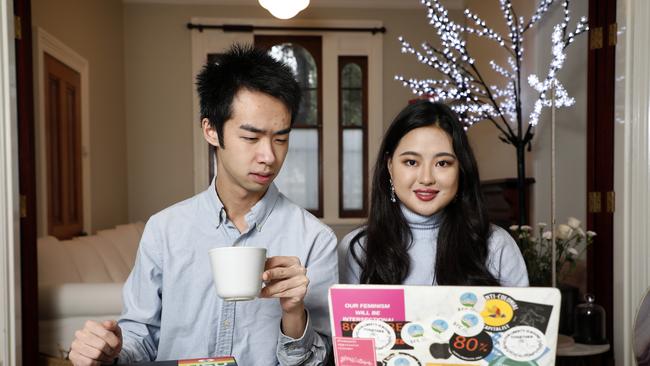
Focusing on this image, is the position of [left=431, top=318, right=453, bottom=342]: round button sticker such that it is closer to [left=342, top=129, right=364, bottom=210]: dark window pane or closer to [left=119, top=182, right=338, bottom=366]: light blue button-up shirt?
[left=119, top=182, right=338, bottom=366]: light blue button-up shirt

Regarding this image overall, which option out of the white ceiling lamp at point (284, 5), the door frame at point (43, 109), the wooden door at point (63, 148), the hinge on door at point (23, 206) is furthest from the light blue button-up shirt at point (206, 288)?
the white ceiling lamp at point (284, 5)

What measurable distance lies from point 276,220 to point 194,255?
204 millimetres

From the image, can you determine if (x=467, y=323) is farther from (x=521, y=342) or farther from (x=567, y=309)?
(x=567, y=309)

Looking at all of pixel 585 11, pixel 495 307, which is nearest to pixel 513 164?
pixel 585 11

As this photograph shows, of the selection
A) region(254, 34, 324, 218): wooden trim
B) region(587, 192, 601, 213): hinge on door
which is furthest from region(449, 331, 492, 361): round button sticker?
region(254, 34, 324, 218): wooden trim

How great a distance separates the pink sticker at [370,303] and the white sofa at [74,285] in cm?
186

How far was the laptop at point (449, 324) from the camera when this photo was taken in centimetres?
81

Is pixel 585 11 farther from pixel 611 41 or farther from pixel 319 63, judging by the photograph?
pixel 319 63

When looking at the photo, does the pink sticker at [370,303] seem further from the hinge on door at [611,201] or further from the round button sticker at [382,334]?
the hinge on door at [611,201]

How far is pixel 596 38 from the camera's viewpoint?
2477mm

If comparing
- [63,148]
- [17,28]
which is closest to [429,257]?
[17,28]

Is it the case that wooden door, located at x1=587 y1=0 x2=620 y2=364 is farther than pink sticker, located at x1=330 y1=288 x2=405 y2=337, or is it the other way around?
wooden door, located at x1=587 y1=0 x2=620 y2=364

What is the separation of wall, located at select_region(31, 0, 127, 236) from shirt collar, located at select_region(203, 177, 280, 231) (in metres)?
2.84

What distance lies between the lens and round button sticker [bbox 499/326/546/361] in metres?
0.81
